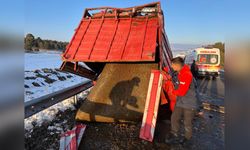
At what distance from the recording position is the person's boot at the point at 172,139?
4.26m

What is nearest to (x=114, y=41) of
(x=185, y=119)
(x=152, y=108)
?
(x=152, y=108)

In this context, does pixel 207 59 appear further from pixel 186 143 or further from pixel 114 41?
pixel 186 143

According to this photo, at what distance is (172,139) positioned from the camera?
14.4 ft

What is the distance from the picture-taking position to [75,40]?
570 centimetres

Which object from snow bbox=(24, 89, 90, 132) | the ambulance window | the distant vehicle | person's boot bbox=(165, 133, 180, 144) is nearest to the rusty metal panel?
snow bbox=(24, 89, 90, 132)

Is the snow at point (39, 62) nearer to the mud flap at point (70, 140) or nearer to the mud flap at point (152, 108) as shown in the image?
the mud flap at point (70, 140)

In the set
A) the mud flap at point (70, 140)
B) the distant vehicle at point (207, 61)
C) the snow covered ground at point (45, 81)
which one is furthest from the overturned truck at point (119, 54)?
the distant vehicle at point (207, 61)

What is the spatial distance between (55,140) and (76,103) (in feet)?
8.93

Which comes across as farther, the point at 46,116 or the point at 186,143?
the point at 46,116

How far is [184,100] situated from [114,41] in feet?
7.56

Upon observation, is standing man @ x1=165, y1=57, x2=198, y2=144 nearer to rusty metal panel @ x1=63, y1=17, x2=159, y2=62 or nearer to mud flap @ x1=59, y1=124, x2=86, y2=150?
rusty metal panel @ x1=63, y1=17, x2=159, y2=62

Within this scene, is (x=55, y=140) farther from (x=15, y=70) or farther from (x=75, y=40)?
(x=15, y=70)

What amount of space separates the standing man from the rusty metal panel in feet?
2.86

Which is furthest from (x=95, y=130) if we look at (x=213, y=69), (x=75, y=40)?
(x=213, y=69)
